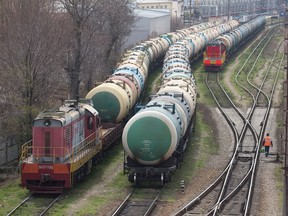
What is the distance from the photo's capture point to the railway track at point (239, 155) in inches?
813

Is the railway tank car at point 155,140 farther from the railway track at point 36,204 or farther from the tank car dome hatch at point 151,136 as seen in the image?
the railway track at point 36,204

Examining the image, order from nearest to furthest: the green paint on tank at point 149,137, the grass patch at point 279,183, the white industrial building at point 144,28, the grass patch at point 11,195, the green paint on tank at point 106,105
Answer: the grass patch at point 11,195, the grass patch at point 279,183, the green paint on tank at point 149,137, the green paint on tank at point 106,105, the white industrial building at point 144,28

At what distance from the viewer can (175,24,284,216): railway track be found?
20641 millimetres

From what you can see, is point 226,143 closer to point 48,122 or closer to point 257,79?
point 48,122

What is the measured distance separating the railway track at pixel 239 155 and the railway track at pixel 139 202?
129 cm

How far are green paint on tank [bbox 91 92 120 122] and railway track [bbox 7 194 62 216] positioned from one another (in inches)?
283

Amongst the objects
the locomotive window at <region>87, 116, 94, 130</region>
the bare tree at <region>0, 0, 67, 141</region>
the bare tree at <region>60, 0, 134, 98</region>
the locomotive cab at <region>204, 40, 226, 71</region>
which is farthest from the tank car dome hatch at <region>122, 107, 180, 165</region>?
the locomotive cab at <region>204, 40, 226, 71</region>

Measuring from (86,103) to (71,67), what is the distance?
13397mm

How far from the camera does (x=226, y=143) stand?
102 ft

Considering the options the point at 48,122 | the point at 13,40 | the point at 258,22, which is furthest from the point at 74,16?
the point at 258,22

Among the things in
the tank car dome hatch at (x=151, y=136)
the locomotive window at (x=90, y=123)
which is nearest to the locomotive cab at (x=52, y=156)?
the locomotive window at (x=90, y=123)

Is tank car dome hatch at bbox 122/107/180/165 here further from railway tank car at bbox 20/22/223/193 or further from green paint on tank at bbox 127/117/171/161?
railway tank car at bbox 20/22/223/193

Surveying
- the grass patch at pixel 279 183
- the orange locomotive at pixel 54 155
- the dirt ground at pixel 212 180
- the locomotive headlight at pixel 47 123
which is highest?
the locomotive headlight at pixel 47 123

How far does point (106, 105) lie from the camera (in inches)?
1122
